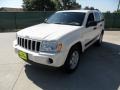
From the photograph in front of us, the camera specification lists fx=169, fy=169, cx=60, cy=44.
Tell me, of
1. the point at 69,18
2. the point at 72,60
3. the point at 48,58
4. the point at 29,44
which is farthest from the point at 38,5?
the point at 48,58

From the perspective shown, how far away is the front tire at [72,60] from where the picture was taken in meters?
4.42

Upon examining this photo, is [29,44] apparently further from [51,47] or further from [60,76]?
[60,76]

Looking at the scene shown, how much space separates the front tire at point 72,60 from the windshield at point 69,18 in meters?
0.99

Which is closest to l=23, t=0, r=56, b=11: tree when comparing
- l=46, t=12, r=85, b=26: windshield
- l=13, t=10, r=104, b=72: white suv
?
l=46, t=12, r=85, b=26: windshield

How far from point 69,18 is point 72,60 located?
1.62 meters

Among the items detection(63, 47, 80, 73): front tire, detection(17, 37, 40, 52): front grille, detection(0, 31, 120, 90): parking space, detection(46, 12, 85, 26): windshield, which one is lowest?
detection(0, 31, 120, 90): parking space

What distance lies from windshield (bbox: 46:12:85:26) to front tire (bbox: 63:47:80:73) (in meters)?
0.99

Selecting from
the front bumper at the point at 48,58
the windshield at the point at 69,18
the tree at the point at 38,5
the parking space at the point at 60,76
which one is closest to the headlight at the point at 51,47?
the front bumper at the point at 48,58

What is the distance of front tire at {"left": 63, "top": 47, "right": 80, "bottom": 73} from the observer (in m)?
4.42

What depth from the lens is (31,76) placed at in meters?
4.57

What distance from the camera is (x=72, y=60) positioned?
4.75m

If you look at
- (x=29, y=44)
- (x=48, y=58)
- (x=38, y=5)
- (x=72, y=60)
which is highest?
(x=38, y=5)

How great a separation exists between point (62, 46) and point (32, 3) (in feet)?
111

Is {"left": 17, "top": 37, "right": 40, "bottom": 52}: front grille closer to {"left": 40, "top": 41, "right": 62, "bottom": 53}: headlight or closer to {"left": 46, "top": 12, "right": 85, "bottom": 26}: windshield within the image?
{"left": 40, "top": 41, "right": 62, "bottom": 53}: headlight
